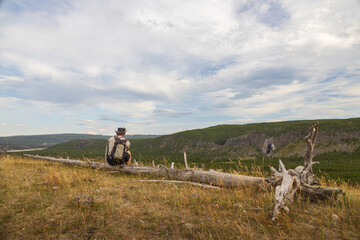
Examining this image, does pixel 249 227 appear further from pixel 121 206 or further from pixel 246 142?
pixel 246 142

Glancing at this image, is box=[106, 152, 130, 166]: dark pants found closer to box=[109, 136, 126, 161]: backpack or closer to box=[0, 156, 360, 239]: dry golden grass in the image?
box=[109, 136, 126, 161]: backpack

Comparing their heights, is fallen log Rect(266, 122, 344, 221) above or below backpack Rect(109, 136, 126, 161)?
below

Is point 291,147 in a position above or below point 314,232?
below

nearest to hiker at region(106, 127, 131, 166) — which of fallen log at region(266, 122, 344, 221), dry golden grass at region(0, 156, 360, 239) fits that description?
dry golden grass at region(0, 156, 360, 239)

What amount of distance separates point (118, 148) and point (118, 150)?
158 millimetres

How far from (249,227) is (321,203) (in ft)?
9.69

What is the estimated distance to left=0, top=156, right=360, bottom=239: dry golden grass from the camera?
3754 mm

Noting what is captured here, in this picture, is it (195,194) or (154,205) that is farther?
(195,194)

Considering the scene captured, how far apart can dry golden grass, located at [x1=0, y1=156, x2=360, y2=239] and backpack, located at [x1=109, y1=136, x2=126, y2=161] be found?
404cm

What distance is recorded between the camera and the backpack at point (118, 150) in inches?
402

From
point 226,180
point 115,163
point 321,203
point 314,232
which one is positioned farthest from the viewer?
point 115,163

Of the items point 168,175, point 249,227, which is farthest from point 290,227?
point 168,175

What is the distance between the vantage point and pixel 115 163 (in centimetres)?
1113

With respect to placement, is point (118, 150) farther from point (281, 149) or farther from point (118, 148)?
point (281, 149)
